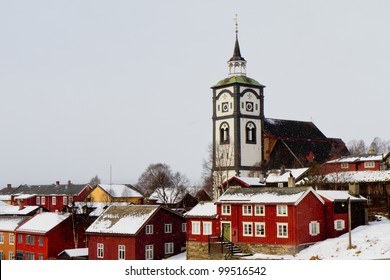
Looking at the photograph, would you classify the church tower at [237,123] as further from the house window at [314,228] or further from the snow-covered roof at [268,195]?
the house window at [314,228]

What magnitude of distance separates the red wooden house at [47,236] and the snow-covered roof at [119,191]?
21927 mm

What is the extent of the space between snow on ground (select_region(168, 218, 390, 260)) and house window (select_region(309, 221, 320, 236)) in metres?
0.60

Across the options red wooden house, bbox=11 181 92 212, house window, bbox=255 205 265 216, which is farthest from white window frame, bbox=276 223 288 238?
red wooden house, bbox=11 181 92 212

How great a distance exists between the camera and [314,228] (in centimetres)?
2906

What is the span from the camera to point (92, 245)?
3331 centimetres

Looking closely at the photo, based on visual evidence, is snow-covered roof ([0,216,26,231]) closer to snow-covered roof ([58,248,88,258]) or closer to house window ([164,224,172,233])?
snow-covered roof ([58,248,88,258])

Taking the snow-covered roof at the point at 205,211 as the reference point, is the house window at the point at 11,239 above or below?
below

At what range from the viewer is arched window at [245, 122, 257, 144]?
5822cm

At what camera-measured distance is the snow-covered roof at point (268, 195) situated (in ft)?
93.2

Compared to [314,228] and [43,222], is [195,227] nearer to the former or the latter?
[314,228]

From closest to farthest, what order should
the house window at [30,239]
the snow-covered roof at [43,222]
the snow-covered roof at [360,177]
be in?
the snow-covered roof at [360,177] < the snow-covered roof at [43,222] < the house window at [30,239]

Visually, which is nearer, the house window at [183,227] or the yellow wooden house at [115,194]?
the house window at [183,227]

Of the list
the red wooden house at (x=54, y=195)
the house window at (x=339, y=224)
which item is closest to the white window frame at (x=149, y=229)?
the house window at (x=339, y=224)

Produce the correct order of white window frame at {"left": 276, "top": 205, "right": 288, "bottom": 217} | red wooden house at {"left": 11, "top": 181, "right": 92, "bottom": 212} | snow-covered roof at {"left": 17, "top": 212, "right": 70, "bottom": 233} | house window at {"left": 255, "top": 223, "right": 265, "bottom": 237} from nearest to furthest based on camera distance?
white window frame at {"left": 276, "top": 205, "right": 288, "bottom": 217} → house window at {"left": 255, "top": 223, "right": 265, "bottom": 237} → snow-covered roof at {"left": 17, "top": 212, "right": 70, "bottom": 233} → red wooden house at {"left": 11, "top": 181, "right": 92, "bottom": 212}
